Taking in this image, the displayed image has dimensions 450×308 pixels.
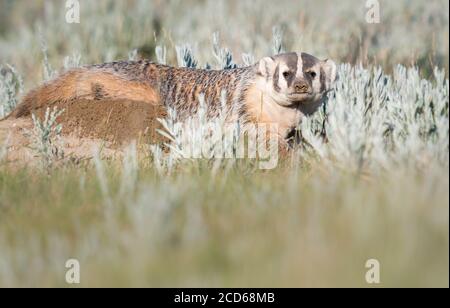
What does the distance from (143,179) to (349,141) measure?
3.55 feet

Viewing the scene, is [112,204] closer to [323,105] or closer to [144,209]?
[144,209]

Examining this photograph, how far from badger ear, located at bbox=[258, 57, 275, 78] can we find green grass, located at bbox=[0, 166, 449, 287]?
1908 mm

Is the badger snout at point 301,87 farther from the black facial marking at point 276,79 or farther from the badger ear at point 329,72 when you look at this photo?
the badger ear at point 329,72

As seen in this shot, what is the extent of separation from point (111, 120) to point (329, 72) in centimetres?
154

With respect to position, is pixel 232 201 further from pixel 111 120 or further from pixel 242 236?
pixel 111 120

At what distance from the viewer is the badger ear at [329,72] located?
5.48 metres

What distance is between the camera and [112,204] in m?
3.60

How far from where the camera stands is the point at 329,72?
217 inches

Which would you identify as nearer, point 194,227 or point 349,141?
point 194,227

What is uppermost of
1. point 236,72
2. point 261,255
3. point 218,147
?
point 236,72

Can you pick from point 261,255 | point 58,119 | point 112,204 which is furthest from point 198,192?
point 58,119

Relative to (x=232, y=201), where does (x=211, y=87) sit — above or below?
above

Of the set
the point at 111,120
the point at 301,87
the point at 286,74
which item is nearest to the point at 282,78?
the point at 286,74

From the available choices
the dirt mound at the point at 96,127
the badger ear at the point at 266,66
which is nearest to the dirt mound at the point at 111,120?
the dirt mound at the point at 96,127
